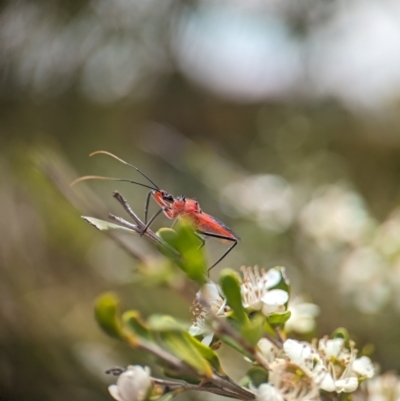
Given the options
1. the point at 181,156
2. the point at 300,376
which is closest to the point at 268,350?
the point at 300,376

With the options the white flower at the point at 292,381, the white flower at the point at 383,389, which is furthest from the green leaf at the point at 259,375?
the white flower at the point at 383,389

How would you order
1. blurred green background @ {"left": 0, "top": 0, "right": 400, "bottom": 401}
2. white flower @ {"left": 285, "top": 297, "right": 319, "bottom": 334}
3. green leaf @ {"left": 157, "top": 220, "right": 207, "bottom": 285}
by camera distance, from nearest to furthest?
1. green leaf @ {"left": 157, "top": 220, "right": 207, "bottom": 285}
2. white flower @ {"left": 285, "top": 297, "right": 319, "bottom": 334}
3. blurred green background @ {"left": 0, "top": 0, "right": 400, "bottom": 401}

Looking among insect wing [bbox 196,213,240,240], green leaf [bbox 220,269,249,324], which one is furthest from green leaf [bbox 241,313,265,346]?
insect wing [bbox 196,213,240,240]

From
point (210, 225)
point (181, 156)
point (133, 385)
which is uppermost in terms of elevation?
point (181, 156)

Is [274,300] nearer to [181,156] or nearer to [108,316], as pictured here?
[108,316]

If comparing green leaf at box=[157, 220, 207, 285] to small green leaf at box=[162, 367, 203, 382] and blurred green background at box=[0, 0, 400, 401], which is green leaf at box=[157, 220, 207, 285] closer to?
small green leaf at box=[162, 367, 203, 382]

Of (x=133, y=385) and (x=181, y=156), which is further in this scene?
(x=181, y=156)
